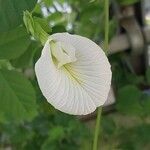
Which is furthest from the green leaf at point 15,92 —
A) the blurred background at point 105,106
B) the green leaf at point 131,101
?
the green leaf at point 131,101

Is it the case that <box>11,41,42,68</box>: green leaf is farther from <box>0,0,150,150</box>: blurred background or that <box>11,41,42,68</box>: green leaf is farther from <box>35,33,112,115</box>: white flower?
<box>35,33,112,115</box>: white flower

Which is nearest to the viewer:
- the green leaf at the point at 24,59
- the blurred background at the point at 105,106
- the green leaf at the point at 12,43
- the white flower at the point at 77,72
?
the white flower at the point at 77,72

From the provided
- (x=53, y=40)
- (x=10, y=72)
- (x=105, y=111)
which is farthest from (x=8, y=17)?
(x=105, y=111)

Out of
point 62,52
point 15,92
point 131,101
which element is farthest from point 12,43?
point 131,101

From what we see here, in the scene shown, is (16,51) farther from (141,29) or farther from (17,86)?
(141,29)

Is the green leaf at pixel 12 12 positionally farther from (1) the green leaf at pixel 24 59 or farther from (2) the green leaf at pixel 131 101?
(2) the green leaf at pixel 131 101

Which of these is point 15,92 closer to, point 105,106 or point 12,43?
point 12,43

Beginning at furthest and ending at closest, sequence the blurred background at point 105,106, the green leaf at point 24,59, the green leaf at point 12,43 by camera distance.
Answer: the blurred background at point 105,106, the green leaf at point 24,59, the green leaf at point 12,43
